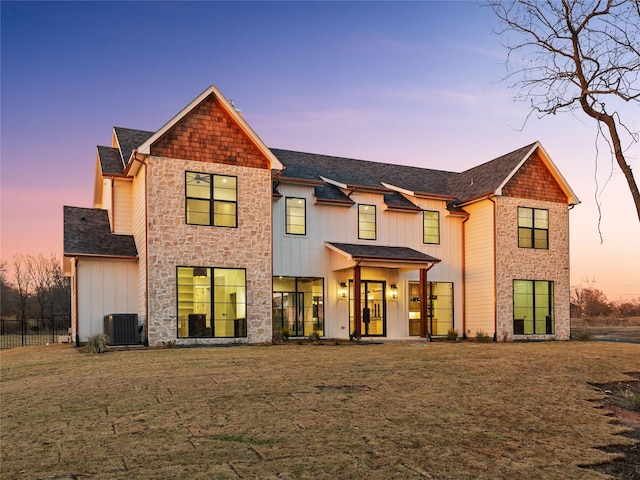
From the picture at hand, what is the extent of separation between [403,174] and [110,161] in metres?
12.9

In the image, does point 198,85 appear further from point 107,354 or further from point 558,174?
point 558,174

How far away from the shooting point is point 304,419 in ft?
25.7

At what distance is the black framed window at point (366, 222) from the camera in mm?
22922

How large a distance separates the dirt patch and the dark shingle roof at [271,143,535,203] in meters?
12.9

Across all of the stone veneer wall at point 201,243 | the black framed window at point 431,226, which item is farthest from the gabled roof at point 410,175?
the stone veneer wall at point 201,243

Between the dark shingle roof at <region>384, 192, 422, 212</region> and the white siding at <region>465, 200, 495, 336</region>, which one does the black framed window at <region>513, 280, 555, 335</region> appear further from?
the dark shingle roof at <region>384, 192, 422, 212</region>

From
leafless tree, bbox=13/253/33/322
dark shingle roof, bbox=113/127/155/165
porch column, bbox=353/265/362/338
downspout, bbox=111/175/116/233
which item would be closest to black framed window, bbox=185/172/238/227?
dark shingle roof, bbox=113/127/155/165

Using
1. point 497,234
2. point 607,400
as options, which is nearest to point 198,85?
point 497,234

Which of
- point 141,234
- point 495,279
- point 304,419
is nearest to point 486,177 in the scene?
point 495,279

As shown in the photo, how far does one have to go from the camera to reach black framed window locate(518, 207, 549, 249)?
79.1ft

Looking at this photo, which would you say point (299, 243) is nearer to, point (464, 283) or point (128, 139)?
point (128, 139)

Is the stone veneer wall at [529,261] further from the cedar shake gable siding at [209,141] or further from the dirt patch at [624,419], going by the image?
the cedar shake gable siding at [209,141]

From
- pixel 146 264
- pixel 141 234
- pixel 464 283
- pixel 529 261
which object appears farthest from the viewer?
pixel 464 283

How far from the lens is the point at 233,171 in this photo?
61.3 feet
